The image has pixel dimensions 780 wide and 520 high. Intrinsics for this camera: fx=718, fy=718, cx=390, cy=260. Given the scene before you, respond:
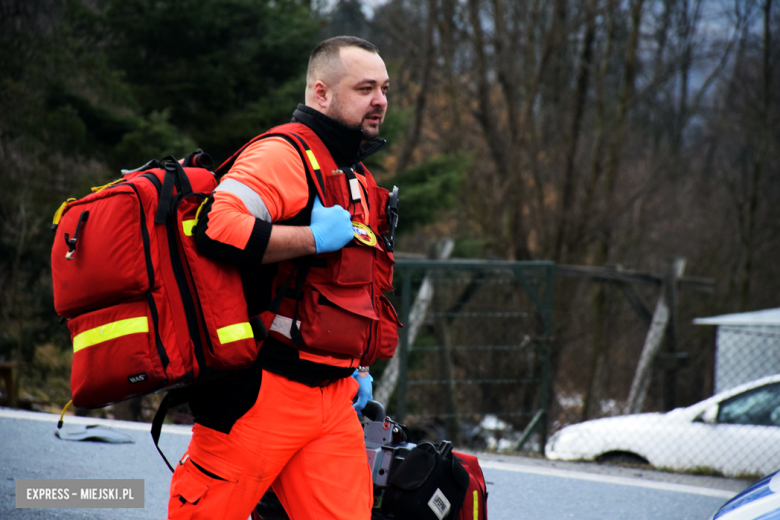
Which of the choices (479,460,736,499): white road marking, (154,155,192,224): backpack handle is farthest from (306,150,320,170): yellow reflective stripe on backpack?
(479,460,736,499): white road marking

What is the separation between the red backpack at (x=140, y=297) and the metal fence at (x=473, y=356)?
195 inches

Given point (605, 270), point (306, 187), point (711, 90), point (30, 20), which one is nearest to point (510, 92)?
point (605, 270)

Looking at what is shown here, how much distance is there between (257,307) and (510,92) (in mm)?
11944

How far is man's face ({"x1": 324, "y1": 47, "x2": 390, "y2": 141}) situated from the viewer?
2.15 metres

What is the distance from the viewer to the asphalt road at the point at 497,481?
12.9ft

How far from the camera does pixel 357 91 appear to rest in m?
2.17

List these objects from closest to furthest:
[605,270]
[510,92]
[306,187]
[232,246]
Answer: [232,246] < [306,187] < [605,270] < [510,92]

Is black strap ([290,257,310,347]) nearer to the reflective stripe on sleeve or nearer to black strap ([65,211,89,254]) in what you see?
the reflective stripe on sleeve

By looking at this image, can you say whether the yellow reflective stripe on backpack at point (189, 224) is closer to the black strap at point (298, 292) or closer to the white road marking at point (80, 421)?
the black strap at point (298, 292)

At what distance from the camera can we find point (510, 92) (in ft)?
43.5

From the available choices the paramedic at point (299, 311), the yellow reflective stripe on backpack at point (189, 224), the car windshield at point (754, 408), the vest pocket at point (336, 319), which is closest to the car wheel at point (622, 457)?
the car windshield at point (754, 408)

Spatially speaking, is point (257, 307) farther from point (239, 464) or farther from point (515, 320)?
point (515, 320)

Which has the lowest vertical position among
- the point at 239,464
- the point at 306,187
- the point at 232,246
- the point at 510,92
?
the point at 239,464

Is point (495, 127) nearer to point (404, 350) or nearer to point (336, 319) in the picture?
point (404, 350)
